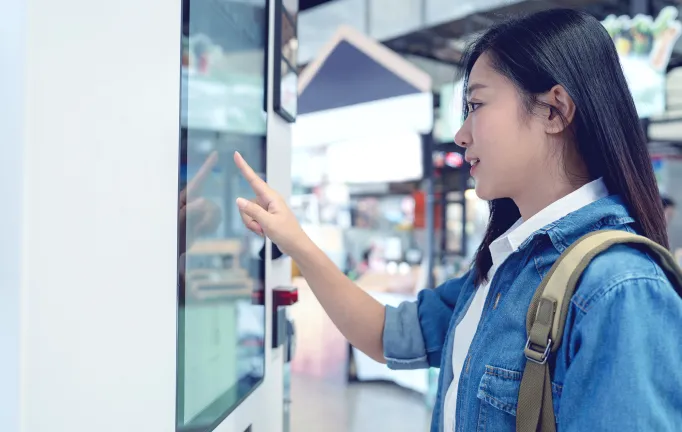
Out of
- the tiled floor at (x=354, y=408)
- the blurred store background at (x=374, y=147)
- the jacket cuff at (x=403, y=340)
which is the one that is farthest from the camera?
the blurred store background at (x=374, y=147)

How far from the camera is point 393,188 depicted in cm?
795

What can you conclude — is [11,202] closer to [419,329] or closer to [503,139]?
[503,139]

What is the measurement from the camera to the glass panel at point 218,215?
0.90 meters

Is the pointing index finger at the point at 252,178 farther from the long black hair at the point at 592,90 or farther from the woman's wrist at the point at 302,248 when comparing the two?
the long black hair at the point at 592,90

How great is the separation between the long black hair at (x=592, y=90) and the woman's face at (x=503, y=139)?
0.02m

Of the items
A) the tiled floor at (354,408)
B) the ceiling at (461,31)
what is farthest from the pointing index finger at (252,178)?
the ceiling at (461,31)

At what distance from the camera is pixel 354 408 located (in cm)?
444

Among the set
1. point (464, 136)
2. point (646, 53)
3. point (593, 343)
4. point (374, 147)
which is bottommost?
point (593, 343)

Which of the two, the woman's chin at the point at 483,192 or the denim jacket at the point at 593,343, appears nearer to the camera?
the denim jacket at the point at 593,343

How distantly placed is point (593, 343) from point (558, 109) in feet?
1.25

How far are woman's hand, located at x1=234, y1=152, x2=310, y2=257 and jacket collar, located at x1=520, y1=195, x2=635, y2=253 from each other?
0.47 m

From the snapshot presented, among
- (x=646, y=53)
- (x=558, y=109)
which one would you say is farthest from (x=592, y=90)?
(x=646, y=53)

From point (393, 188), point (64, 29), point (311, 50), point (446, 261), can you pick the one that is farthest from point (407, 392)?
point (64, 29)

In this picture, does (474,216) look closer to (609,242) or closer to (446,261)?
(446,261)
